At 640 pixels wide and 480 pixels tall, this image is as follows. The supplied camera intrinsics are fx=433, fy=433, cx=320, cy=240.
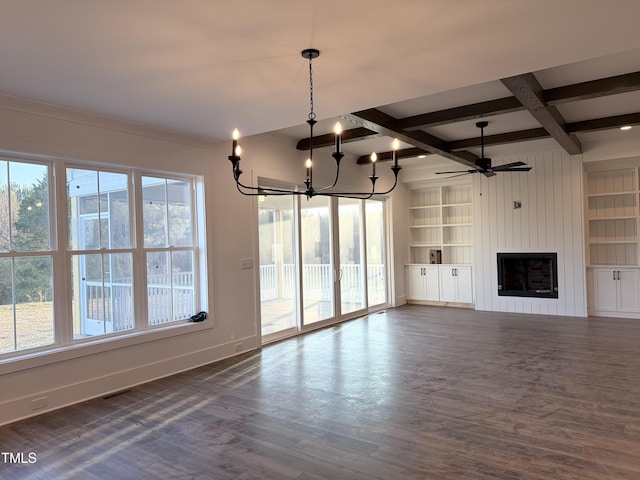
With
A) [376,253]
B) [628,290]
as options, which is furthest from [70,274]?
Answer: [628,290]

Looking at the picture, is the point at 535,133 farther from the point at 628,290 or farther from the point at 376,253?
the point at 376,253

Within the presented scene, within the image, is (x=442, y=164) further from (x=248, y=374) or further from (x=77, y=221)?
(x=77, y=221)

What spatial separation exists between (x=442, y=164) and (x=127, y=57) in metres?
6.71

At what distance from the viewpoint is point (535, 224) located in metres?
7.54

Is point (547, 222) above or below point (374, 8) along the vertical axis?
below

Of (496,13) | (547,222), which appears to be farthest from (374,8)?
(547,222)

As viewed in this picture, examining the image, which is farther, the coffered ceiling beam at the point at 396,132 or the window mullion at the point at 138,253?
the coffered ceiling beam at the point at 396,132

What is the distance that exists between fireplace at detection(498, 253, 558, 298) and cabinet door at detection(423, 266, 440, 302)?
1.26 meters

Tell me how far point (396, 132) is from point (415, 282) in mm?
4585

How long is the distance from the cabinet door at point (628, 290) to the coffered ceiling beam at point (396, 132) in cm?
315

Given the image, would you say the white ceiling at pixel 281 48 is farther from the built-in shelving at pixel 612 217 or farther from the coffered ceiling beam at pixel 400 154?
the built-in shelving at pixel 612 217

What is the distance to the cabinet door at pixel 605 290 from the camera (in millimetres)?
7094

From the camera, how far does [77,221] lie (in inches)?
154

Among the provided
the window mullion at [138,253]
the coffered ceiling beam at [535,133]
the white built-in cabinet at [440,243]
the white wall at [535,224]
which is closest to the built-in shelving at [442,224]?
the white built-in cabinet at [440,243]
